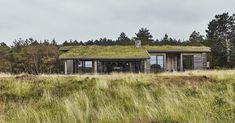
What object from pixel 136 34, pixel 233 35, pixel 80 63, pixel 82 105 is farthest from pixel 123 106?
pixel 136 34

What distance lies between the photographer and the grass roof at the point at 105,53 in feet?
105

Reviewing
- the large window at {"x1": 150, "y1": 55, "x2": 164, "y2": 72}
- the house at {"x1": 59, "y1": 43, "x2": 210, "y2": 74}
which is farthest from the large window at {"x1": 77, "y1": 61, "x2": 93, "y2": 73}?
the large window at {"x1": 150, "y1": 55, "x2": 164, "y2": 72}

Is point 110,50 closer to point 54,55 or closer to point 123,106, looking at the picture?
point 54,55

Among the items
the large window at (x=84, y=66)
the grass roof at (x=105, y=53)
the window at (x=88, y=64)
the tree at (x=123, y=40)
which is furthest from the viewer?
the tree at (x=123, y=40)

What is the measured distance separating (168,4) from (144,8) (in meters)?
3.14

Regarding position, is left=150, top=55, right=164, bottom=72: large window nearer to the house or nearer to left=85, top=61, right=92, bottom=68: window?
the house

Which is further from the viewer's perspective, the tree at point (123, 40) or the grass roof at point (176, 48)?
the tree at point (123, 40)

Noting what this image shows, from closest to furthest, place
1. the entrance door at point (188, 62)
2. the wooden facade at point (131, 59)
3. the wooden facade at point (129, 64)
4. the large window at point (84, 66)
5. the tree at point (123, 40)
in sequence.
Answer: the wooden facade at point (131, 59) < the wooden facade at point (129, 64) < the large window at point (84, 66) < the entrance door at point (188, 62) < the tree at point (123, 40)

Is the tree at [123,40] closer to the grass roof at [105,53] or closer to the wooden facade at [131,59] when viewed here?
the wooden facade at [131,59]

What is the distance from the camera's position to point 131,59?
32.9 m

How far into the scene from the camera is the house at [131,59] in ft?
106

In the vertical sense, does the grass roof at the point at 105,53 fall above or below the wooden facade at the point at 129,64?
above

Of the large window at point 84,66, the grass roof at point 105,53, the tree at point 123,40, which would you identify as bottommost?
the large window at point 84,66

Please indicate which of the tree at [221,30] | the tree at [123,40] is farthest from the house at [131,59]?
the tree at [221,30]
